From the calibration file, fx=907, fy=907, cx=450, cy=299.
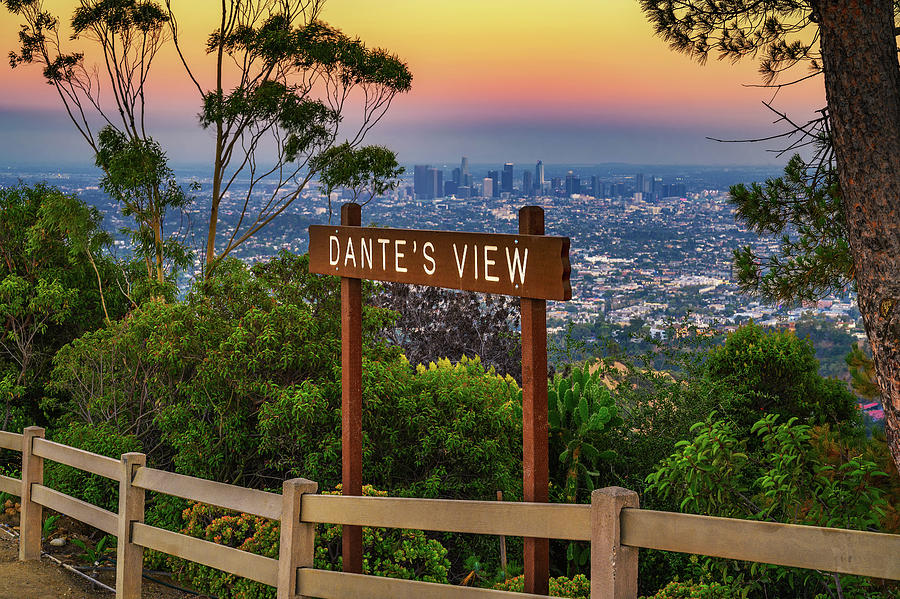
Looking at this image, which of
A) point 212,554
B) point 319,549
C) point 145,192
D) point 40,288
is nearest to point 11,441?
point 319,549

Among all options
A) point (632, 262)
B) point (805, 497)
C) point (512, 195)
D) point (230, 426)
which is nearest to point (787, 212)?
point (805, 497)

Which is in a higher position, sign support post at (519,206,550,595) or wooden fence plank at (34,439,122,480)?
sign support post at (519,206,550,595)

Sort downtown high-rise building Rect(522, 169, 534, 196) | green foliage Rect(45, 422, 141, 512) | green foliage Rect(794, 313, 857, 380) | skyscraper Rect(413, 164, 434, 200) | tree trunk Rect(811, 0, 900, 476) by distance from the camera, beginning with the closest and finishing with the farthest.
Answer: tree trunk Rect(811, 0, 900, 476)
green foliage Rect(45, 422, 141, 512)
green foliage Rect(794, 313, 857, 380)
downtown high-rise building Rect(522, 169, 534, 196)
skyscraper Rect(413, 164, 434, 200)

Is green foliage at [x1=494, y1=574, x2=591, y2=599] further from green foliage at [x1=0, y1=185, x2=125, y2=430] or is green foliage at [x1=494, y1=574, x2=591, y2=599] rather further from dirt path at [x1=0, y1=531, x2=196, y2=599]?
green foliage at [x1=0, y1=185, x2=125, y2=430]

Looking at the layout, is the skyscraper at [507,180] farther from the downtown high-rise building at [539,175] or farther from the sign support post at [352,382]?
the sign support post at [352,382]

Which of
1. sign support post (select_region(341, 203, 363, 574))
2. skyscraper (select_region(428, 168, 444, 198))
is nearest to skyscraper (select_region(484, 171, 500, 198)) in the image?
skyscraper (select_region(428, 168, 444, 198))

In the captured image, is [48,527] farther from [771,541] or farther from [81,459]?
[771,541]

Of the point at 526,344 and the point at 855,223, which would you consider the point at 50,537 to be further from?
the point at 855,223
